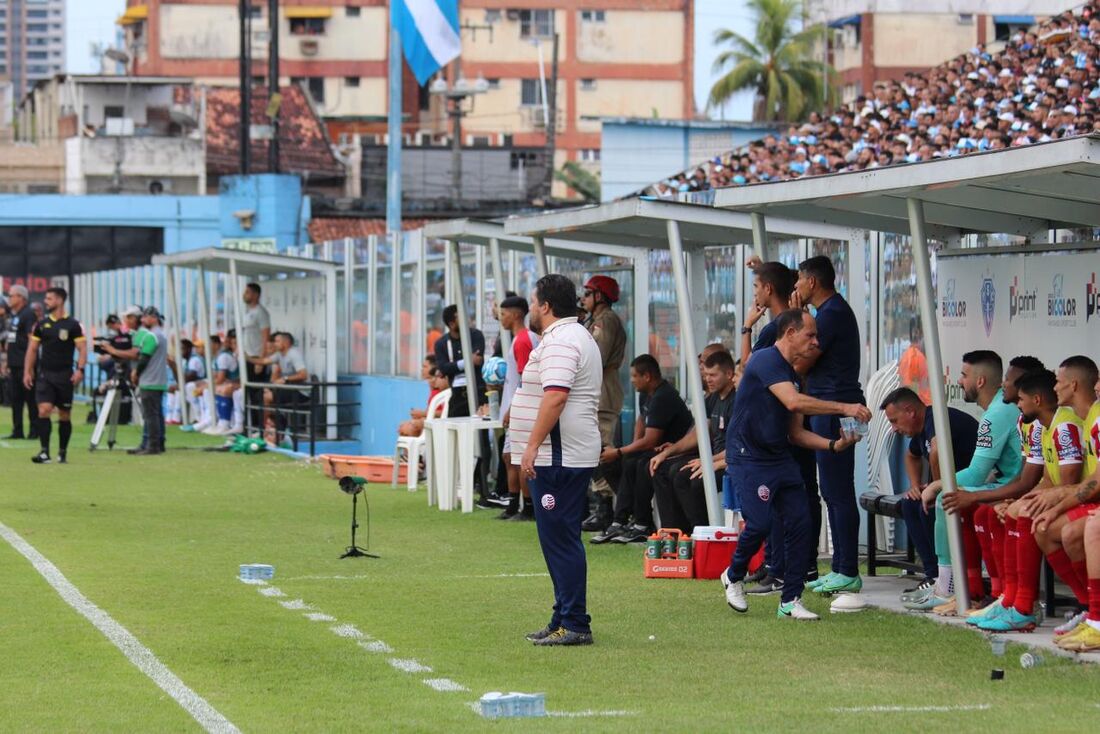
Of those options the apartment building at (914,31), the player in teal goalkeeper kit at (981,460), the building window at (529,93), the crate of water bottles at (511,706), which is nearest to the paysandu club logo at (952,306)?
the player in teal goalkeeper kit at (981,460)

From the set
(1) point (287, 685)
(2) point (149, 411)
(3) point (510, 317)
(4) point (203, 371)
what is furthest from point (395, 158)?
(1) point (287, 685)

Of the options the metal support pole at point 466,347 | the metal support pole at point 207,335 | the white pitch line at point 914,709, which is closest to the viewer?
the white pitch line at point 914,709

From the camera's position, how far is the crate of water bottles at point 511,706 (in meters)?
7.31

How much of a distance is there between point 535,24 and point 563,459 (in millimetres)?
80097

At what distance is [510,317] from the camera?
50.7ft

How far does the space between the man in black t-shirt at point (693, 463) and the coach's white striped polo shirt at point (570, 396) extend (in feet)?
11.2

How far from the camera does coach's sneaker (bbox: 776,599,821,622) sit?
394 inches

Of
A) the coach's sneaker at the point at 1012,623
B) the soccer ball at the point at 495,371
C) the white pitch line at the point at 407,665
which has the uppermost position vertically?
the soccer ball at the point at 495,371

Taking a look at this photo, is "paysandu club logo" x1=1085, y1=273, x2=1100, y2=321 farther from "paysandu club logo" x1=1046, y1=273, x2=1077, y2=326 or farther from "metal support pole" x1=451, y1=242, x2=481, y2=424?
"metal support pole" x1=451, y1=242, x2=481, y2=424

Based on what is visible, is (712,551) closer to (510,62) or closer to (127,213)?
(127,213)

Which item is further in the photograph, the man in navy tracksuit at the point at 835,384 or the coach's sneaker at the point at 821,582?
the coach's sneaker at the point at 821,582

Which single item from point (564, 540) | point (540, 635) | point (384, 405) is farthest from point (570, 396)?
point (384, 405)

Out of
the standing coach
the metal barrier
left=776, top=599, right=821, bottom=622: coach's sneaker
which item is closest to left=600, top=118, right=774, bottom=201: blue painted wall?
the metal barrier

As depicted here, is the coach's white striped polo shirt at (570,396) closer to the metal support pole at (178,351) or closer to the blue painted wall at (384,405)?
the blue painted wall at (384,405)
